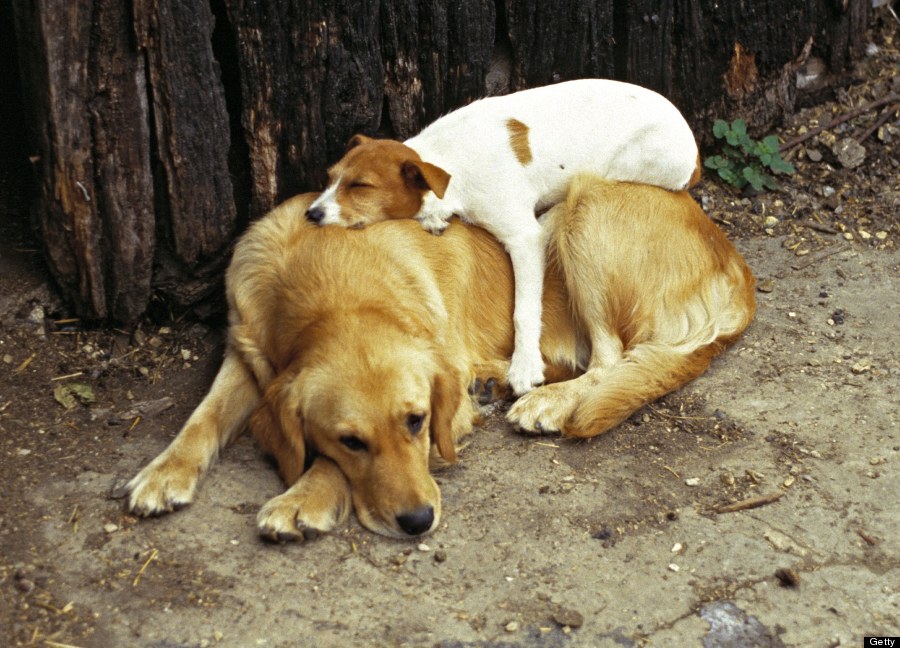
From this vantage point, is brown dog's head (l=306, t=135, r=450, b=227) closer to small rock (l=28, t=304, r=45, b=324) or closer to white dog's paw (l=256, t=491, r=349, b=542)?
white dog's paw (l=256, t=491, r=349, b=542)

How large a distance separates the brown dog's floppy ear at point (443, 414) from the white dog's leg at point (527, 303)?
70 centimetres

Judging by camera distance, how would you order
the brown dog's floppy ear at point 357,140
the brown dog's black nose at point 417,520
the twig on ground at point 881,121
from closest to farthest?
1. the brown dog's black nose at point 417,520
2. the brown dog's floppy ear at point 357,140
3. the twig on ground at point 881,121

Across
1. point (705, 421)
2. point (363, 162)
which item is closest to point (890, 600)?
point (705, 421)

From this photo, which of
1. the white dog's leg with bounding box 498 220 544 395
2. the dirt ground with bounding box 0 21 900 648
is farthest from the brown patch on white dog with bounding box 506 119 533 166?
the dirt ground with bounding box 0 21 900 648

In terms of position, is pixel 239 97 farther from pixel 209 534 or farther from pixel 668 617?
pixel 668 617

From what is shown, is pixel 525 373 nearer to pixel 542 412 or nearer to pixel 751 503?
pixel 542 412

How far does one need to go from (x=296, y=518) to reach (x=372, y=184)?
140 cm

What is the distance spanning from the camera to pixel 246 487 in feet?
12.2

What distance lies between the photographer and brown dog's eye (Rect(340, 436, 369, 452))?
137 inches

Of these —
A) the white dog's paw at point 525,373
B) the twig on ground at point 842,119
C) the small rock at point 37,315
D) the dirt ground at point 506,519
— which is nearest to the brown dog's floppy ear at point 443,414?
the dirt ground at point 506,519

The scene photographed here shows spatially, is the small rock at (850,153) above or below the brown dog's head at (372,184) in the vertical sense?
below

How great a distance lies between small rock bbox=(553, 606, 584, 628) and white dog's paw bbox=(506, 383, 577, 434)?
110 centimetres

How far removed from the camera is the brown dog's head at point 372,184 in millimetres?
4074

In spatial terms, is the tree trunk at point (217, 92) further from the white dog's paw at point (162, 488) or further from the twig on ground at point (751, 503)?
the twig on ground at point (751, 503)
